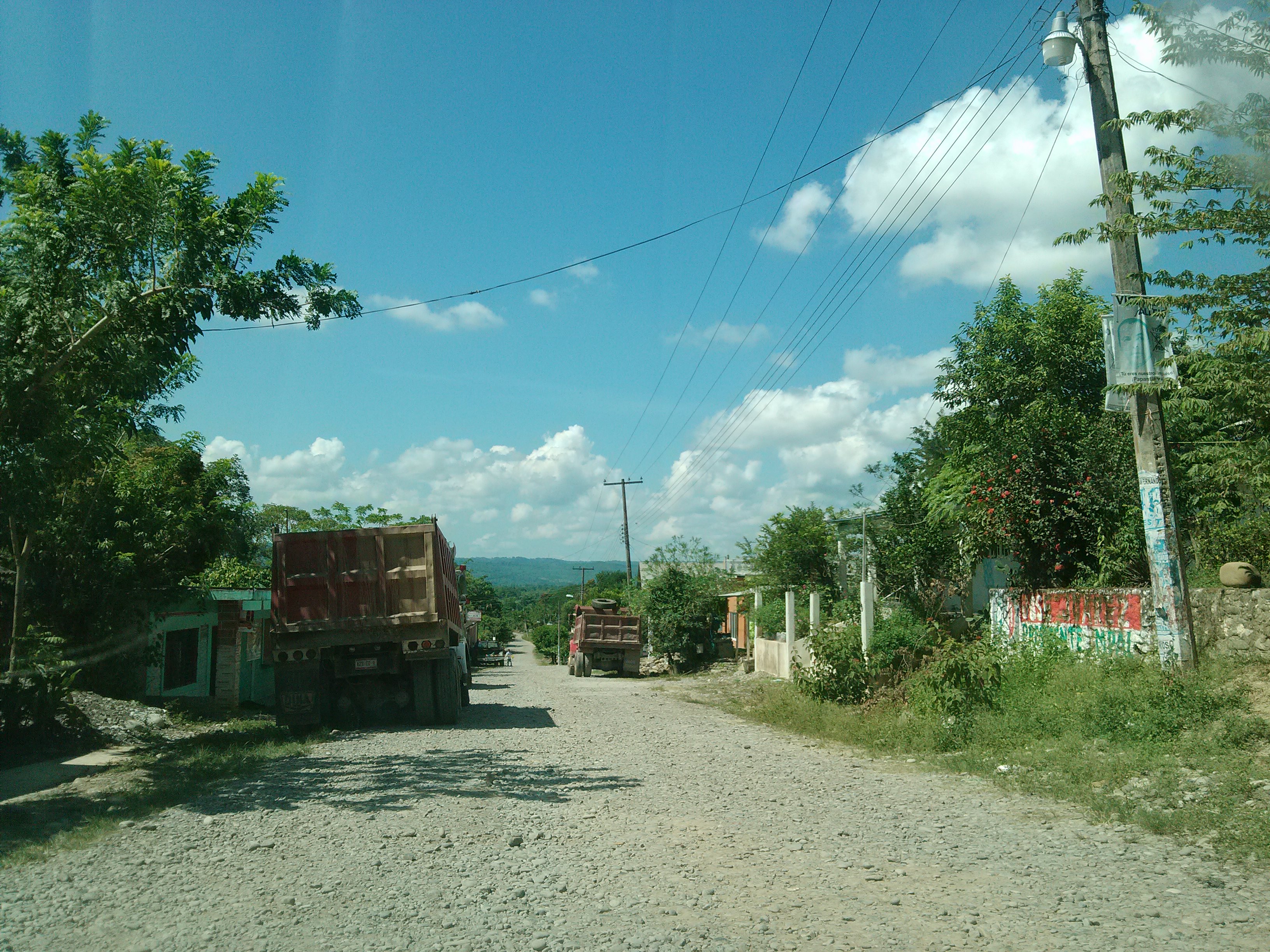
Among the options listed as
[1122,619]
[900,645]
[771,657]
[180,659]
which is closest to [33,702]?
[180,659]

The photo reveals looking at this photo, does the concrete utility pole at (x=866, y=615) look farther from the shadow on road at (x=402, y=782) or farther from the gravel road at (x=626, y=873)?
the shadow on road at (x=402, y=782)

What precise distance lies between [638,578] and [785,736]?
161 ft

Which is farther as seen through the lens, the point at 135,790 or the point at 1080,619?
the point at 1080,619

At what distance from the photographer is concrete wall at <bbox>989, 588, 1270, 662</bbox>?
10.5 meters

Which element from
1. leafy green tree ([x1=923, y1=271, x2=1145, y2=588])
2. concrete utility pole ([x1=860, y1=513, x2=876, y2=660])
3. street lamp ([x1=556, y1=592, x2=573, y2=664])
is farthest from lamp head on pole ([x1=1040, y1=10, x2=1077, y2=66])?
street lamp ([x1=556, y1=592, x2=573, y2=664])

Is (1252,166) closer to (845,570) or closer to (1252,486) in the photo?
(1252,486)

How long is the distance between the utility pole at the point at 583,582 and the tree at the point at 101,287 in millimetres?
71341

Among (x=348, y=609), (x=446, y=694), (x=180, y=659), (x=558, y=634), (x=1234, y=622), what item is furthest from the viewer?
(x=558, y=634)

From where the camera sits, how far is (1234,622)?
1070cm

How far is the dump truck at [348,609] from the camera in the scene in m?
14.4

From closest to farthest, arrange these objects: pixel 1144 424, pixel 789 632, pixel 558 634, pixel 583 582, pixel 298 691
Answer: pixel 1144 424, pixel 298 691, pixel 789 632, pixel 558 634, pixel 583 582

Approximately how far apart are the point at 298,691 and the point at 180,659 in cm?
704

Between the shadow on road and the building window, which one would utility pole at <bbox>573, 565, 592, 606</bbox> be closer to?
the building window

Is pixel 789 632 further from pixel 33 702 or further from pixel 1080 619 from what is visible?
pixel 33 702
